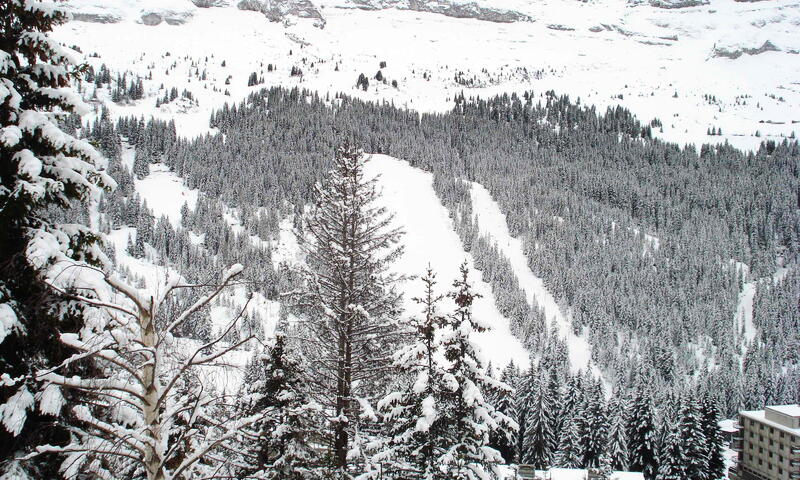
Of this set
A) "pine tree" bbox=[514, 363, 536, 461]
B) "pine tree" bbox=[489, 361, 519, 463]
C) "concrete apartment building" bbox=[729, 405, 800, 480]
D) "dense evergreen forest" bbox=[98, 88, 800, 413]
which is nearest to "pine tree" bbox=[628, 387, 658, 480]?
"pine tree" bbox=[514, 363, 536, 461]

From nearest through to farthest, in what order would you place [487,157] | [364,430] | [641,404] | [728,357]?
[364,430]
[641,404]
[728,357]
[487,157]

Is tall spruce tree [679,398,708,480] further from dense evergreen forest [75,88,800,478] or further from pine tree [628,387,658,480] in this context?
dense evergreen forest [75,88,800,478]

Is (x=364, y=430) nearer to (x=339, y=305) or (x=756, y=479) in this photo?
(x=339, y=305)

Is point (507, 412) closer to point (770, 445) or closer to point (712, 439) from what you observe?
point (712, 439)

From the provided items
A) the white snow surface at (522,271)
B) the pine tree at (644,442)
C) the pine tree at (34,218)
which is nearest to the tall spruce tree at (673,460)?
the pine tree at (644,442)

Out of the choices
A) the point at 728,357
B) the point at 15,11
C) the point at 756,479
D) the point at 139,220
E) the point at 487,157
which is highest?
the point at 15,11

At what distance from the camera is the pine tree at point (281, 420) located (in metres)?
11.8

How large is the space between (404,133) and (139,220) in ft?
326

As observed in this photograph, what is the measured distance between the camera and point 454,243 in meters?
138

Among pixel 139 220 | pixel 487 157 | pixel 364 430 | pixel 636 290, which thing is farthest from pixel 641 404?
pixel 487 157

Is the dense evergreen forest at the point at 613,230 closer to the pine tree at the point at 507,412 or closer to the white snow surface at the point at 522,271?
the white snow surface at the point at 522,271

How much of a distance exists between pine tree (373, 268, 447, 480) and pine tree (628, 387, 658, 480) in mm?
41513

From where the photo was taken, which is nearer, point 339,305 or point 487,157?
point 339,305

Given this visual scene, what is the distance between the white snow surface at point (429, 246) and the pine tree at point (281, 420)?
8579 cm
